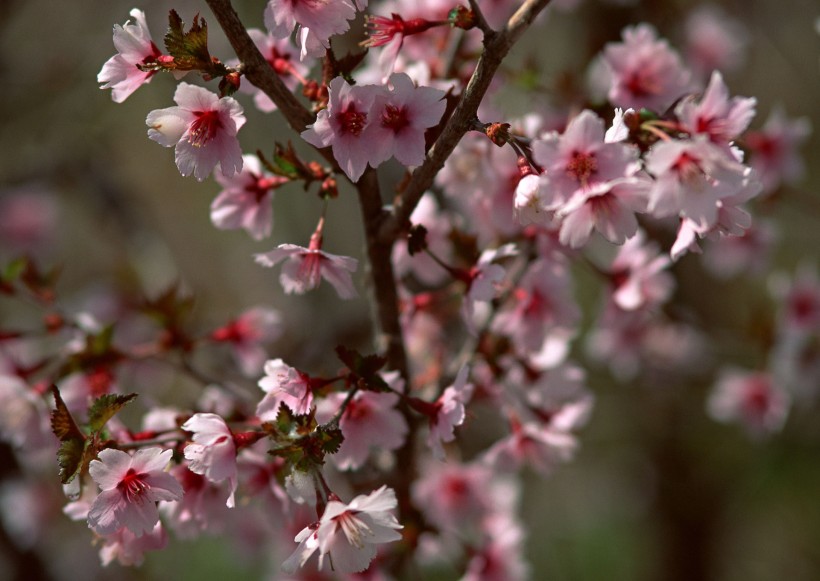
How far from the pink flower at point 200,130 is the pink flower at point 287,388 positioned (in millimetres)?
296

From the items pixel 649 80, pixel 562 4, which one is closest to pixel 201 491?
pixel 649 80

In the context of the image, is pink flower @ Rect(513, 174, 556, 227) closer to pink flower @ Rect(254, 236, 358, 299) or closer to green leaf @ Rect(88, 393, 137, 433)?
pink flower @ Rect(254, 236, 358, 299)

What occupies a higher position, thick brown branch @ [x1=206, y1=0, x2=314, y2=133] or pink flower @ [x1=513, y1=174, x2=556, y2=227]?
thick brown branch @ [x1=206, y1=0, x2=314, y2=133]

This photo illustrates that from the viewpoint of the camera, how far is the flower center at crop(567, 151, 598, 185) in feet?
3.28

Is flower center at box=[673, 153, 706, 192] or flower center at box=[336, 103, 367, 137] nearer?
flower center at box=[673, 153, 706, 192]

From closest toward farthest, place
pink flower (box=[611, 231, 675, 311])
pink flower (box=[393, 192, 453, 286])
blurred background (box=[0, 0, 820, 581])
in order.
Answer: pink flower (box=[393, 192, 453, 286]) < pink flower (box=[611, 231, 675, 311]) < blurred background (box=[0, 0, 820, 581])

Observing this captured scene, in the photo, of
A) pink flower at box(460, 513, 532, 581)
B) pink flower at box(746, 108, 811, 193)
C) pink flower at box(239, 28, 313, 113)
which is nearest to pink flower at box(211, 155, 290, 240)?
pink flower at box(239, 28, 313, 113)

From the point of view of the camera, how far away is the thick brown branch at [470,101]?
1.03 metres

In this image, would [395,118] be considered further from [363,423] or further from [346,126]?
[363,423]

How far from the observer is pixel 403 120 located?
1.10 m

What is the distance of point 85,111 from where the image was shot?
3.19m

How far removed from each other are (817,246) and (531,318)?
3628 millimetres

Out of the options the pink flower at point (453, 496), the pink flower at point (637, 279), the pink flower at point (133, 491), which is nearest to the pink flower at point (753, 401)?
the pink flower at point (637, 279)

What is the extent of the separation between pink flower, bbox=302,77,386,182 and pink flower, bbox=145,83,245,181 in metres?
0.12
